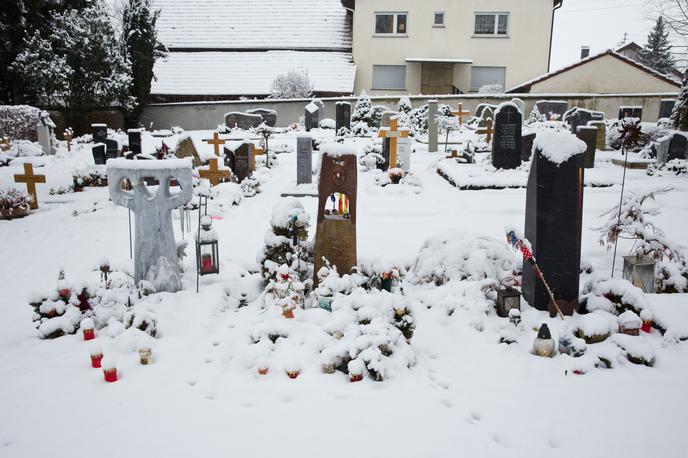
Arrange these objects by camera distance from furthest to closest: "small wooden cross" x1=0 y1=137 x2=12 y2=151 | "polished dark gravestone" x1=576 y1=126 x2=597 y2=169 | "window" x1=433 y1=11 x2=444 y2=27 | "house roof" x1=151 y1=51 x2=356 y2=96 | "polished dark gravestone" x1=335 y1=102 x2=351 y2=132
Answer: "window" x1=433 y1=11 x2=444 y2=27
"house roof" x1=151 y1=51 x2=356 y2=96
"polished dark gravestone" x1=335 y1=102 x2=351 y2=132
"small wooden cross" x1=0 y1=137 x2=12 y2=151
"polished dark gravestone" x1=576 y1=126 x2=597 y2=169

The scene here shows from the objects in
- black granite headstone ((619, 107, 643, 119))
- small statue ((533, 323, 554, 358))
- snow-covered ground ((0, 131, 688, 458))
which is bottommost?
snow-covered ground ((0, 131, 688, 458))

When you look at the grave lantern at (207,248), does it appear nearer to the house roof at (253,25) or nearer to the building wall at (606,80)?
the building wall at (606,80)

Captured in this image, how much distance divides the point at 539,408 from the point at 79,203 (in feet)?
31.3

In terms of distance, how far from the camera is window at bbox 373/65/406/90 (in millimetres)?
31734

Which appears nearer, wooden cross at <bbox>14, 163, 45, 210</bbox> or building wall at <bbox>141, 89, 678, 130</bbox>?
wooden cross at <bbox>14, 163, 45, 210</bbox>

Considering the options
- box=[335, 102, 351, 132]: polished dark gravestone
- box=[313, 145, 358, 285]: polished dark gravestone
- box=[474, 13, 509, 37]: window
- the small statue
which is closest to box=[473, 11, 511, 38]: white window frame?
box=[474, 13, 509, 37]: window

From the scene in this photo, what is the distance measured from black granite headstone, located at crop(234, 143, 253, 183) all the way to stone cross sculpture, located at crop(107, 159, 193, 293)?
21.0 ft

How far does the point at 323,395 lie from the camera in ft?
12.7

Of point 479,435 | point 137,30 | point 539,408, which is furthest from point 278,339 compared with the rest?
point 137,30

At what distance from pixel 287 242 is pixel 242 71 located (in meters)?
26.6

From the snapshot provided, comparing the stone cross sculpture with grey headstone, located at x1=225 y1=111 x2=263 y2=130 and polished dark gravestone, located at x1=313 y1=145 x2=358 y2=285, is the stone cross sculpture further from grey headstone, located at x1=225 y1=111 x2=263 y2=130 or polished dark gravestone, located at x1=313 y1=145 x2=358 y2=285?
grey headstone, located at x1=225 y1=111 x2=263 y2=130

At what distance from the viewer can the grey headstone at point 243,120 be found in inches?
887

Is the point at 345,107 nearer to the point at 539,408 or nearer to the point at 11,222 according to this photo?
the point at 11,222

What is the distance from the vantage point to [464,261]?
5.81 meters
